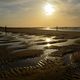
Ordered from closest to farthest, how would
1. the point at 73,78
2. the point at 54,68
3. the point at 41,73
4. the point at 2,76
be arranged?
the point at 73,78 → the point at 2,76 → the point at 41,73 → the point at 54,68

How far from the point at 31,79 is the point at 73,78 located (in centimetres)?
236

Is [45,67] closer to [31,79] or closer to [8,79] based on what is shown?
[31,79]

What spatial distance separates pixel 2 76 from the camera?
9.78 m

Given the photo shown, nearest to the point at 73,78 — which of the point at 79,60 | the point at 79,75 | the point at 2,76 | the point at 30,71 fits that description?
the point at 79,75

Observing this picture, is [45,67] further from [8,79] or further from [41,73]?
[8,79]

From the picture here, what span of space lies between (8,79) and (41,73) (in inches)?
90.3

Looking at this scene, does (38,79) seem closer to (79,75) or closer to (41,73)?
A: (41,73)

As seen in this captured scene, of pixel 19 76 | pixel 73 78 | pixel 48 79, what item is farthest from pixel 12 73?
pixel 73 78

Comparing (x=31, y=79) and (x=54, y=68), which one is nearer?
(x=31, y=79)

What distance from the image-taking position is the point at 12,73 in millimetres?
10336

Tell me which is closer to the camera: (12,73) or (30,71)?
(12,73)

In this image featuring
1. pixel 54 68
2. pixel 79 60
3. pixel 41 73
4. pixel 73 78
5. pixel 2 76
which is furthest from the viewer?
pixel 79 60

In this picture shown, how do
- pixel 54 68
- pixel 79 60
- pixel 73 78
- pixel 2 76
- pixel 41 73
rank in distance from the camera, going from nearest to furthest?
pixel 73 78
pixel 2 76
pixel 41 73
pixel 54 68
pixel 79 60

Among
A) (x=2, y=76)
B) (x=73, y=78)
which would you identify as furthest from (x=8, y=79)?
(x=73, y=78)
